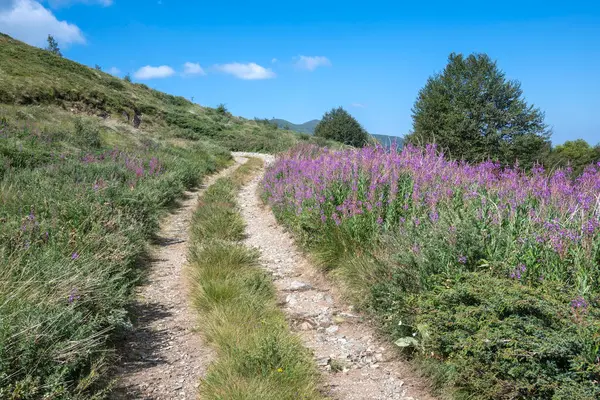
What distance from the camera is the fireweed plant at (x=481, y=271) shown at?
8.82 ft

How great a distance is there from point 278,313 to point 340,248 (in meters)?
1.70

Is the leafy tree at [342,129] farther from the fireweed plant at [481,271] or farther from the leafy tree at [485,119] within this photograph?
the fireweed plant at [481,271]

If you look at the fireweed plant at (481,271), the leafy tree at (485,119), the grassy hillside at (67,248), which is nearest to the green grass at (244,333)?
the grassy hillside at (67,248)

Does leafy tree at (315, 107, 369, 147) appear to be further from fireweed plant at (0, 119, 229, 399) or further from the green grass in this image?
the green grass

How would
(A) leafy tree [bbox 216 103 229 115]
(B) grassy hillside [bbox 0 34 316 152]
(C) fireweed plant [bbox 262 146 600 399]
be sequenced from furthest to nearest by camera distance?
1. (A) leafy tree [bbox 216 103 229 115]
2. (B) grassy hillside [bbox 0 34 316 152]
3. (C) fireweed plant [bbox 262 146 600 399]

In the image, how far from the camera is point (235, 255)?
6332 mm

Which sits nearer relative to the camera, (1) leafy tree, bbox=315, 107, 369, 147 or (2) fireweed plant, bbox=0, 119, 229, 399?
(2) fireweed plant, bbox=0, 119, 229, 399

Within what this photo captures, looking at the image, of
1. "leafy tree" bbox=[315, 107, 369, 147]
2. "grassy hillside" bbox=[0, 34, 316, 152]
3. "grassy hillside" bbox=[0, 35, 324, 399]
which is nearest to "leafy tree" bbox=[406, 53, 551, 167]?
"grassy hillside" bbox=[0, 34, 316, 152]

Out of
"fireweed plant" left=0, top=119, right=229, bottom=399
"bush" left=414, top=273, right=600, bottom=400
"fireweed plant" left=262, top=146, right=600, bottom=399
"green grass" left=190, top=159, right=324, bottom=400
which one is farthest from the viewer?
"green grass" left=190, top=159, right=324, bottom=400

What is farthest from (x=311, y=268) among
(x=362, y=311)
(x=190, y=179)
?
(x=190, y=179)

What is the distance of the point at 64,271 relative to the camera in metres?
4.05

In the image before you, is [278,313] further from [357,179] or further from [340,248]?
[357,179]

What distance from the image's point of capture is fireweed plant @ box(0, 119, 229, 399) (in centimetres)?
285

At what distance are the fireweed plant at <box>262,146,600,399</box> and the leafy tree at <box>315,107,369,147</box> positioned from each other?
55449 mm
